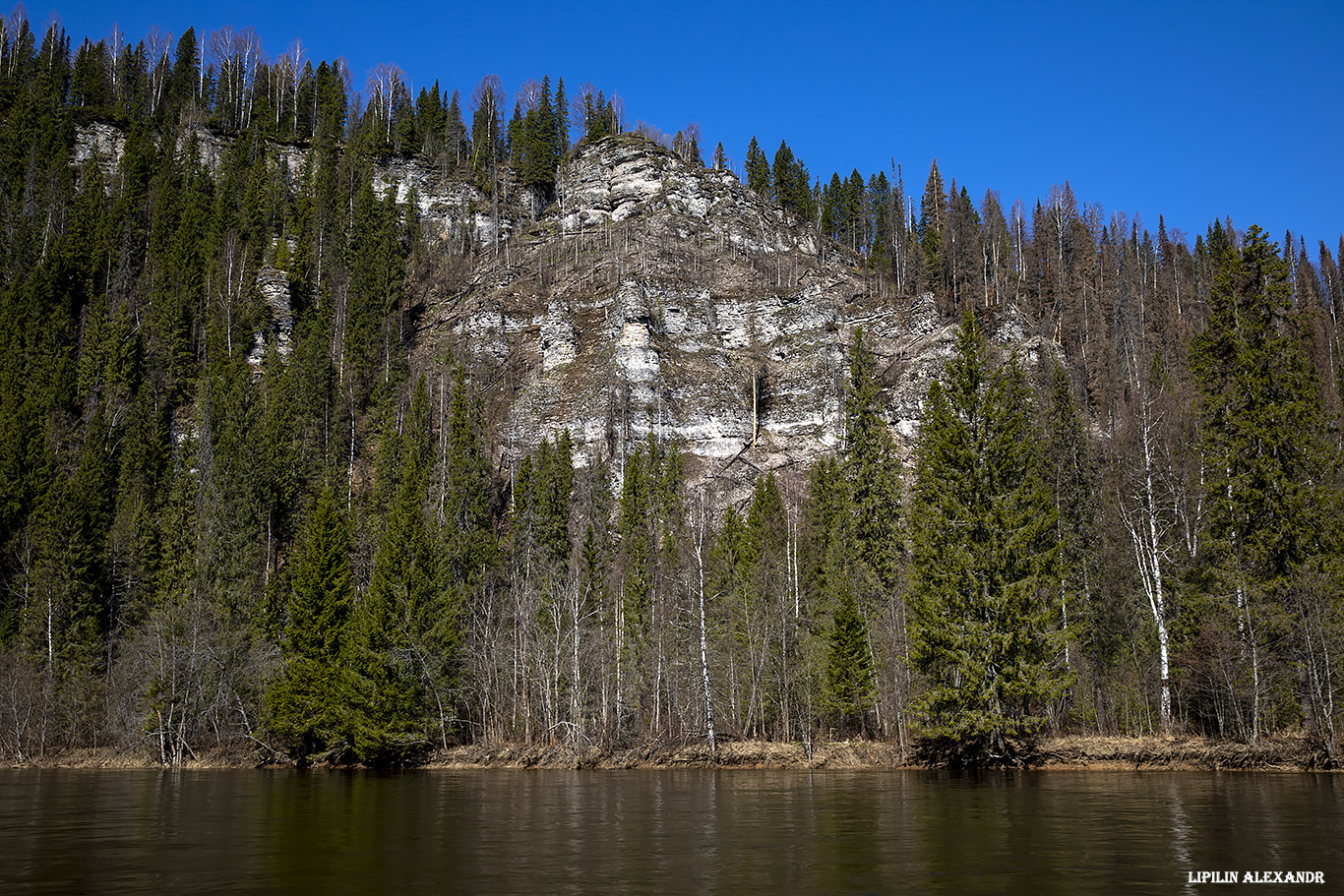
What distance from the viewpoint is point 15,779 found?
36.3 meters

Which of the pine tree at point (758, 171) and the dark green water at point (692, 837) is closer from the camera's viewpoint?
the dark green water at point (692, 837)

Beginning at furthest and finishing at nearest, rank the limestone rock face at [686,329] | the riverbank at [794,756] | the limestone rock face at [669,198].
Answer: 1. the limestone rock face at [669,198]
2. the limestone rock face at [686,329]
3. the riverbank at [794,756]

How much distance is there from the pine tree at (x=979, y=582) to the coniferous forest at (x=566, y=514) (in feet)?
0.62

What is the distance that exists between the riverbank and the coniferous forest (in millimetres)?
979

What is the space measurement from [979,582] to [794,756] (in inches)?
538

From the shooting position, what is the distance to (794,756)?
1613 inches

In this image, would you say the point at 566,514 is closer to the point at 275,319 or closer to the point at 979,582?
the point at 979,582

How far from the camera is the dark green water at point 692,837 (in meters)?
12.2

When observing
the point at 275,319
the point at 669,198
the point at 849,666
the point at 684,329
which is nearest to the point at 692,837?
the point at 849,666

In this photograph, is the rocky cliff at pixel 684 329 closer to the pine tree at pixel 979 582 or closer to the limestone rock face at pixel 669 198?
the limestone rock face at pixel 669 198

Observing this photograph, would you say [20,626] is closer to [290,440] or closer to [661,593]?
[290,440]

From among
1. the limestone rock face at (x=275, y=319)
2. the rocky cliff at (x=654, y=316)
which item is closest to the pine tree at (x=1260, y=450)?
the rocky cliff at (x=654, y=316)

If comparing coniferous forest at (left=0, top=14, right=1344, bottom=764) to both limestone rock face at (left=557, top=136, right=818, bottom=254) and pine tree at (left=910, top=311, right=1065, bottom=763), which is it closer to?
pine tree at (left=910, top=311, right=1065, bottom=763)

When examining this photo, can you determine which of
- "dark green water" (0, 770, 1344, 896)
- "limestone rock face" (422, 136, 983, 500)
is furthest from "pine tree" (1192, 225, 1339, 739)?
"limestone rock face" (422, 136, 983, 500)
